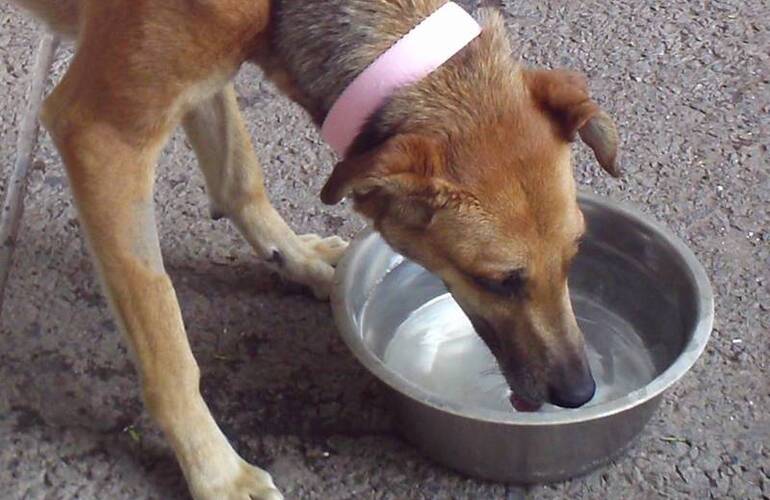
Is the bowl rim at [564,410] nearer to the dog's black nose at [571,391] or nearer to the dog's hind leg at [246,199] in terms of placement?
the dog's black nose at [571,391]

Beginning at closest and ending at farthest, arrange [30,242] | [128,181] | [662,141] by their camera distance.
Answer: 1. [128,181]
2. [30,242]
3. [662,141]

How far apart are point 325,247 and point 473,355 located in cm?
56

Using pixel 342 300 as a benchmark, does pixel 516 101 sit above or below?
above

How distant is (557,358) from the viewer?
2748 mm

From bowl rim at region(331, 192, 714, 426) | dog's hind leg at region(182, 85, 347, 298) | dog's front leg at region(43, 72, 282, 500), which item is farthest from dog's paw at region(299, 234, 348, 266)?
dog's front leg at region(43, 72, 282, 500)

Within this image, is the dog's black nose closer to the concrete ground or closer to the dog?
the dog

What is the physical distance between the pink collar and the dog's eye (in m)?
0.44

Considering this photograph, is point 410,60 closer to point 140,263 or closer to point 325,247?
point 140,263

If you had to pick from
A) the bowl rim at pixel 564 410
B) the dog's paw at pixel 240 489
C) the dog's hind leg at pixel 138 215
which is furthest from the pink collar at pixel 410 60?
the dog's paw at pixel 240 489

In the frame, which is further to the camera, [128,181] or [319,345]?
[319,345]

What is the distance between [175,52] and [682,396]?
5.32 ft

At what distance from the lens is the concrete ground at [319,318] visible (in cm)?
301

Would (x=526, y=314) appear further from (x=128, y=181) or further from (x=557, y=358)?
(x=128, y=181)

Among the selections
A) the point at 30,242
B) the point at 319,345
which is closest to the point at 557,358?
the point at 319,345
